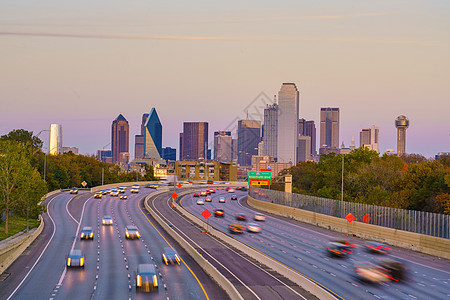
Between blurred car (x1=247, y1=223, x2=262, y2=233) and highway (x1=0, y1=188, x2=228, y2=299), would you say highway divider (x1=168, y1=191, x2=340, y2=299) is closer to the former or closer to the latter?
highway (x1=0, y1=188, x2=228, y2=299)

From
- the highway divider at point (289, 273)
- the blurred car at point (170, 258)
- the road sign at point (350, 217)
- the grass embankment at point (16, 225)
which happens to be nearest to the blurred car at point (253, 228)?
the highway divider at point (289, 273)

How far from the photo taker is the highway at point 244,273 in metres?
29.2

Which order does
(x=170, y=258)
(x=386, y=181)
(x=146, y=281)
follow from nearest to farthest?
(x=146, y=281) → (x=170, y=258) → (x=386, y=181)

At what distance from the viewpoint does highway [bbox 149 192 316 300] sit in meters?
29.2

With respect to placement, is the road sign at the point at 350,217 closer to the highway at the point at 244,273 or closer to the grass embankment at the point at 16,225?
the highway at the point at 244,273

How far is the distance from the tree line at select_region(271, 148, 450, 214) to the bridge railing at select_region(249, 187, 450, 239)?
646 cm

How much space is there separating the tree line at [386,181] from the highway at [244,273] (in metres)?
19.7

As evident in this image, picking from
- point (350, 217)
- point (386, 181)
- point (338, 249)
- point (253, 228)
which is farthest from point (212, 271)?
point (386, 181)

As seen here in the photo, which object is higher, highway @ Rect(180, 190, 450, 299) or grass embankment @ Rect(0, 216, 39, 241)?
highway @ Rect(180, 190, 450, 299)

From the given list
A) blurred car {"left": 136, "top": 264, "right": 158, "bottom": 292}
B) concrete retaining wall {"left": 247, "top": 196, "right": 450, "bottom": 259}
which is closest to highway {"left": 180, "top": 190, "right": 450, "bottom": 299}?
concrete retaining wall {"left": 247, "top": 196, "right": 450, "bottom": 259}

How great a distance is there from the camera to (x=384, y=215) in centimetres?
5284

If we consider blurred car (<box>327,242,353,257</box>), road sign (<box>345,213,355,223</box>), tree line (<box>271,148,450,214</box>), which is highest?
tree line (<box>271,148,450,214</box>)

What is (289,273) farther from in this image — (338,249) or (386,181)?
(386,181)

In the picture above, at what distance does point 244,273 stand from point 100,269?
34.0ft
